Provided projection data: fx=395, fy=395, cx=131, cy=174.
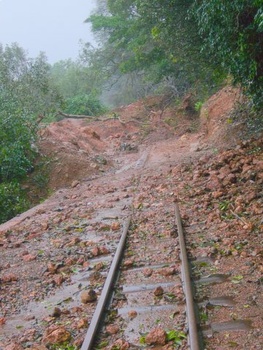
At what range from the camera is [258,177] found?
8195 millimetres

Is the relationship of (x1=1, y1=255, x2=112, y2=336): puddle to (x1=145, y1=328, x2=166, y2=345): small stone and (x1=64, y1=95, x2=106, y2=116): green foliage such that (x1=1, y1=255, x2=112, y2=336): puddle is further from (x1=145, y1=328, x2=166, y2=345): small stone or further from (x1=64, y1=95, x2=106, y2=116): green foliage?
(x1=64, y1=95, x2=106, y2=116): green foliage

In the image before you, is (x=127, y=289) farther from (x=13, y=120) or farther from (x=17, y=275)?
(x=13, y=120)

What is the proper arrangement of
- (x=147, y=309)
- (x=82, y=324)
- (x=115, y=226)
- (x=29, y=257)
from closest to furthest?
(x=82, y=324) → (x=147, y=309) → (x=29, y=257) → (x=115, y=226)

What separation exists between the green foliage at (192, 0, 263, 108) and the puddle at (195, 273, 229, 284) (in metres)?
4.92

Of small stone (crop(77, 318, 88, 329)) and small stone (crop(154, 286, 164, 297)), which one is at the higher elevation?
small stone (crop(77, 318, 88, 329))

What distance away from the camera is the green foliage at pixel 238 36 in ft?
25.7

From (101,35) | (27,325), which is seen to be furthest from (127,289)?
(101,35)

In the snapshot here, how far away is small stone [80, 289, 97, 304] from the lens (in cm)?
483

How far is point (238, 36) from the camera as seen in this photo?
8.58 metres

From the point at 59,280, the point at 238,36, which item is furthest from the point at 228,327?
the point at 238,36

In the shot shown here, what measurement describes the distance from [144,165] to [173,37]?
16.3 feet

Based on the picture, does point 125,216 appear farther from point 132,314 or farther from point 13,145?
point 13,145

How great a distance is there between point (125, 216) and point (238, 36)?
4605 mm

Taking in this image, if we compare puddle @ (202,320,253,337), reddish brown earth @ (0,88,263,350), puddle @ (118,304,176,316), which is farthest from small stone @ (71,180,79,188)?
puddle @ (202,320,253,337)
